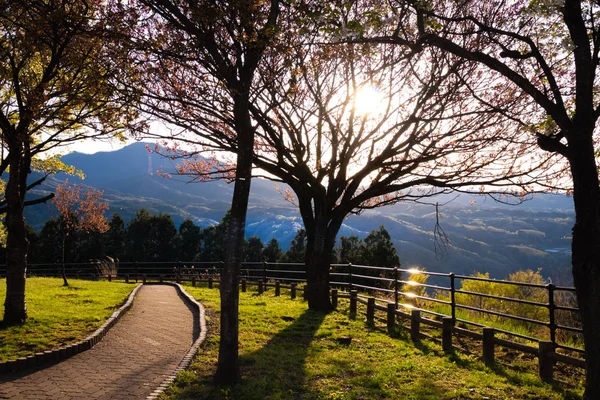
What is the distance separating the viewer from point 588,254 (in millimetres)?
4566

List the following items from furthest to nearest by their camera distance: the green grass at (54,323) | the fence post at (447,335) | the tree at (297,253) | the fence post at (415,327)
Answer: the tree at (297,253)
the fence post at (415,327)
the fence post at (447,335)
the green grass at (54,323)

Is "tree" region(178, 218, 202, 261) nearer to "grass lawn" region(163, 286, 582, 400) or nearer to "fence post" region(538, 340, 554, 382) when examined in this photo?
"grass lawn" region(163, 286, 582, 400)

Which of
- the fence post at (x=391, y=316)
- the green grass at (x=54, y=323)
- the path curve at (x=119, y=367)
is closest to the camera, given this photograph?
the path curve at (x=119, y=367)

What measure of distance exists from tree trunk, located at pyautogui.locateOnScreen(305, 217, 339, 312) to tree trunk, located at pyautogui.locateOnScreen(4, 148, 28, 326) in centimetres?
753

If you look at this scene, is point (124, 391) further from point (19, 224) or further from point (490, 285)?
point (490, 285)

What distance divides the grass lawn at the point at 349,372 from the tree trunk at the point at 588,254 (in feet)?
5.73

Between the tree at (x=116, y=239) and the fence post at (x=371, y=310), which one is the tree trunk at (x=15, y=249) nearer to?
the fence post at (x=371, y=310)

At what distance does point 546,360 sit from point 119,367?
22.2 feet

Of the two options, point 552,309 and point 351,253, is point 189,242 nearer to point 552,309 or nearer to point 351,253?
point 351,253

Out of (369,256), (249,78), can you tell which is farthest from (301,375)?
(369,256)

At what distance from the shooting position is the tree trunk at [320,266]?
13516mm

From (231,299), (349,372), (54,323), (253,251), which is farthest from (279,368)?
(253,251)

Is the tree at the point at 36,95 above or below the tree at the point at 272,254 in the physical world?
above

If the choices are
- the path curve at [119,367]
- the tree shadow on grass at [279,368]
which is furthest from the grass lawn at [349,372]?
the path curve at [119,367]
